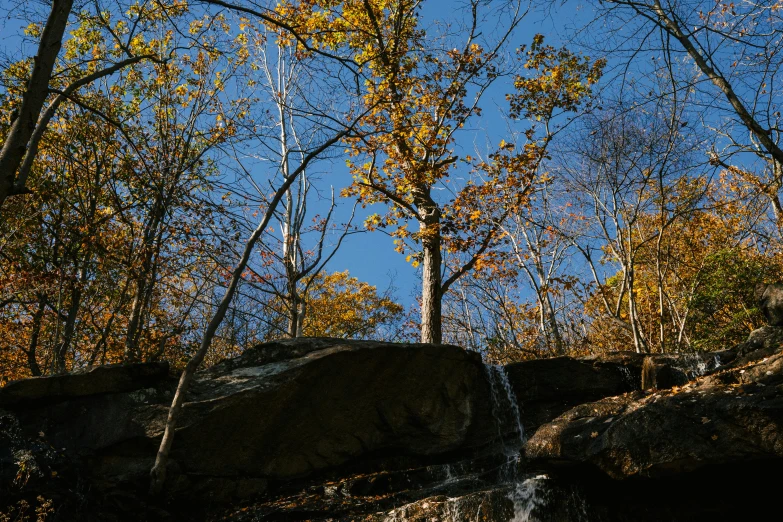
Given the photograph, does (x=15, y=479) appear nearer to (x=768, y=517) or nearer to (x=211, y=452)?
(x=211, y=452)

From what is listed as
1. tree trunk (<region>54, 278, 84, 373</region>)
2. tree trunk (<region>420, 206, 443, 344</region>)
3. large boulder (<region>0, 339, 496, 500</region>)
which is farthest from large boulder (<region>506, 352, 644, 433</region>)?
tree trunk (<region>54, 278, 84, 373</region>)

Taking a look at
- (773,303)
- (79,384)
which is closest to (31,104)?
(79,384)

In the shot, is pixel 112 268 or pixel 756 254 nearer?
pixel 112 268

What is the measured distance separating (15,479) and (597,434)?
7087 millimetres

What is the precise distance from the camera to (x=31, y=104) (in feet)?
14.9

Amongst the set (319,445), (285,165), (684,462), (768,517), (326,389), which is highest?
(285,165)

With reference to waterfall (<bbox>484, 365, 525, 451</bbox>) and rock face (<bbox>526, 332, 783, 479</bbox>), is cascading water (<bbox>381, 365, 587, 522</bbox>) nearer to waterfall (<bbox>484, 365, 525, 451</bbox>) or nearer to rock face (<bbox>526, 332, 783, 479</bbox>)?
rock face (<bbox>526, 332, 783, 479</bbox>)

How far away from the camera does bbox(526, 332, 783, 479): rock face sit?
18.0ft

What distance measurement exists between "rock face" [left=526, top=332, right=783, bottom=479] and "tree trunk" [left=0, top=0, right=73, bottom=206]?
238 inches

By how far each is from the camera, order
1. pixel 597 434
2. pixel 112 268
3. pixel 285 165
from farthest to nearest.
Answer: pixel 285 165 → pixel 112 268 → pixel 597 434

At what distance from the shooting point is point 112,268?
11.0 meters

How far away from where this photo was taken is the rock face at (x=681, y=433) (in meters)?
5.50

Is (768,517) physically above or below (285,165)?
below

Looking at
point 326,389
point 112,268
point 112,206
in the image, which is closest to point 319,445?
point 326,389
